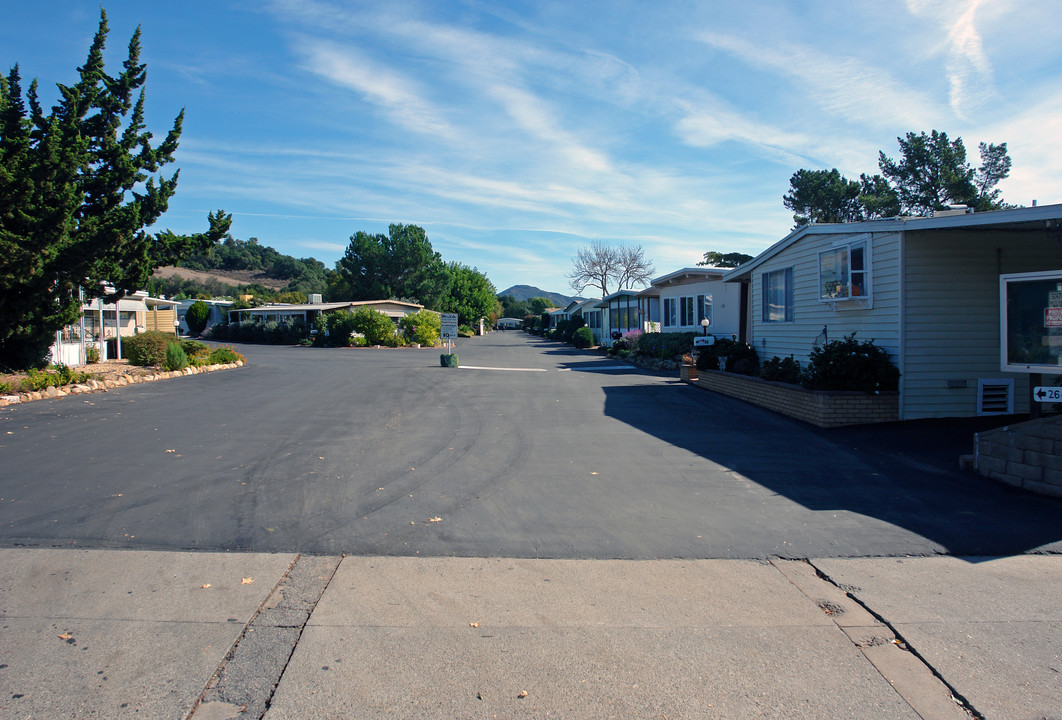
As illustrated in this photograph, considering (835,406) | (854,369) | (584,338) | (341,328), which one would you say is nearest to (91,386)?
(835,406)

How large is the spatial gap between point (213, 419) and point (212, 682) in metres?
8.71

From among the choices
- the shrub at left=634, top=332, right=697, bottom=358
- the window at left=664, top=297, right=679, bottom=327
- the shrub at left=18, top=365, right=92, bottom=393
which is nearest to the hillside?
the window at left=664, top=297, right=679, bottom=327

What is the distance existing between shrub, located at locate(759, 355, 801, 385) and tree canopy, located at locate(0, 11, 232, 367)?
15.2 m

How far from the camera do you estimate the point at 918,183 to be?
124 ft

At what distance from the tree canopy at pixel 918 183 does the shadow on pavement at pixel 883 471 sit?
2941cm

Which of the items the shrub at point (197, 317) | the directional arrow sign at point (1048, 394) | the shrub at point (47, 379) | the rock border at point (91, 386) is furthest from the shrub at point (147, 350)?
the shrub at point (197, 317)

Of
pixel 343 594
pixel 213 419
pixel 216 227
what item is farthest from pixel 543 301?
pixel 343 594

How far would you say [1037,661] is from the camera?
368 centimetres

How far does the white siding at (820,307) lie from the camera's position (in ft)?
36.4

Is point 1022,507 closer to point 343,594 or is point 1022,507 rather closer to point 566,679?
point 566,679

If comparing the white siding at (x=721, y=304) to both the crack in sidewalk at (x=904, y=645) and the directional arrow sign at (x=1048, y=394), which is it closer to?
the directional arrow sign at (x=1048, y=394)

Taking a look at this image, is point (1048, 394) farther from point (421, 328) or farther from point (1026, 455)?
point (421, 328)

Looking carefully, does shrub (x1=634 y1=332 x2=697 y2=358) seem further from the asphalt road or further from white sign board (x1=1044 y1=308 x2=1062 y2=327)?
white sign board (x1=1044 y1=308 x2=1062 y2=327)

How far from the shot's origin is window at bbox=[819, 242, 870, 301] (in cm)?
1174
